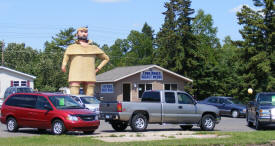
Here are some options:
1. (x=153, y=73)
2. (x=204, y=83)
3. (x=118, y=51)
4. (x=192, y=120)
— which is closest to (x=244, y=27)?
(x=153, y=73)

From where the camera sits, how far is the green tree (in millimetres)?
45250

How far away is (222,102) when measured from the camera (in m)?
33.8

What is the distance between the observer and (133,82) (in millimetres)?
43844

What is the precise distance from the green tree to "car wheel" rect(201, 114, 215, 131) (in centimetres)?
2616

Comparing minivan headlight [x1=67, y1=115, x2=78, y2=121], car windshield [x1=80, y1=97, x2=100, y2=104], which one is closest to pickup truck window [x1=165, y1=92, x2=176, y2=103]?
minivan headlight [x1=67, y1=115, x2=78, y2=121]

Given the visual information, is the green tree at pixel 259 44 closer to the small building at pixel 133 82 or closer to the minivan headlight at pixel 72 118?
the small building at pixel 133 82

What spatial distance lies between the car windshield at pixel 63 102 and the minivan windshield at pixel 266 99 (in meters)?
9.04

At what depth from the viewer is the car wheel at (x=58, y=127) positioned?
53.6 ft

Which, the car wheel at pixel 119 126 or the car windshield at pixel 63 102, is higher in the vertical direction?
the car windshield at pixel 63 102

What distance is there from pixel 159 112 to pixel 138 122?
1.13 metres

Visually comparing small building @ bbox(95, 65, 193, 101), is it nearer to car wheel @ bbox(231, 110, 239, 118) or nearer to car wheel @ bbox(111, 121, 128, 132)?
car wheel @ bbox(231, 110, 239, 118)

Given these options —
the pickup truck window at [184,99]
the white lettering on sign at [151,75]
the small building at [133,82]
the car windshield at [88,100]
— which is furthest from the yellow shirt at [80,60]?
the white lettering on sign at [151,75]

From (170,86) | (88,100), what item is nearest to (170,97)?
(88,100)

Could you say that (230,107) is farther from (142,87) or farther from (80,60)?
(142,87)
